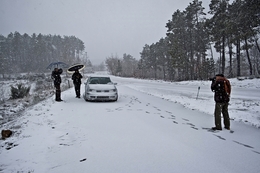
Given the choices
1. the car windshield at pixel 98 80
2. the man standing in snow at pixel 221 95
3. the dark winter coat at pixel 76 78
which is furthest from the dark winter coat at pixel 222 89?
the dark winter coat at pixel 76 78

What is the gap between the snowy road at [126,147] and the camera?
2.83 metres

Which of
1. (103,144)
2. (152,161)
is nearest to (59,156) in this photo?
(103,144)

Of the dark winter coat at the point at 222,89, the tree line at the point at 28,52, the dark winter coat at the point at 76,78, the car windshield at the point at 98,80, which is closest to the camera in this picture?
the dark winter coat at the point at 222,89

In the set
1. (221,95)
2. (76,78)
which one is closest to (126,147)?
(221,95)

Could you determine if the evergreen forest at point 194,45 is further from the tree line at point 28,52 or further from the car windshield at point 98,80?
the car windshield at point 98,80

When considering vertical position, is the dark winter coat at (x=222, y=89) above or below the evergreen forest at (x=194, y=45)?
below

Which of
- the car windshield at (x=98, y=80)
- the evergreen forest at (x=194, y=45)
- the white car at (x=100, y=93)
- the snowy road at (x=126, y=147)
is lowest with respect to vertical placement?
the snowy road at (x=126, y=147)

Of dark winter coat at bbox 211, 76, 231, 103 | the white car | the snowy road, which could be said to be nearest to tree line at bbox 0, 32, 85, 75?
the white car

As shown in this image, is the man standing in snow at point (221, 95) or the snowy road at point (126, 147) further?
the man standing in snow at point (221, 95)

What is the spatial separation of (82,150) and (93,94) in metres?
5.77

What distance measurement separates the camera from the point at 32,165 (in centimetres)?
284

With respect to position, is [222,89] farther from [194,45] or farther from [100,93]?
[194,45]

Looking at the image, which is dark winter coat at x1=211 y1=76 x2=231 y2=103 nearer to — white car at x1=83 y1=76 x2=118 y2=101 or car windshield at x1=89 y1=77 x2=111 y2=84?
white car at x1=83 y1=76 x2=118 y2=101

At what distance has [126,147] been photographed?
11.7 feet
